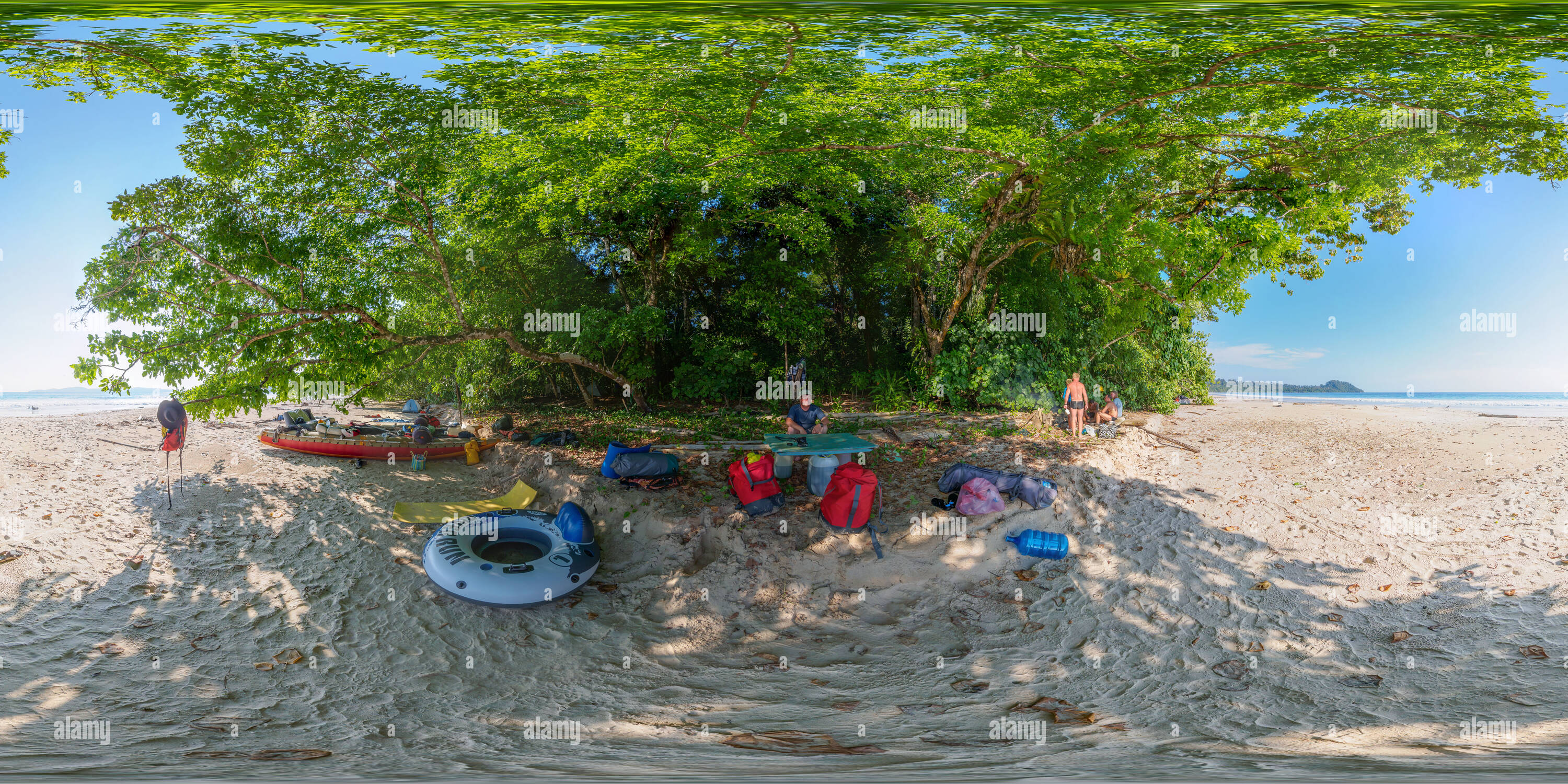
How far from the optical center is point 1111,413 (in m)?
6.70

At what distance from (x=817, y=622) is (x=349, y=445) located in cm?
470

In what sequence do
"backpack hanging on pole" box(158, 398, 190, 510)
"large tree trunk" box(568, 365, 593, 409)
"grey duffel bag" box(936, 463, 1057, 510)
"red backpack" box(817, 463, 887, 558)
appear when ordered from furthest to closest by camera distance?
"large tree trunk" box(568, 365, 593, 409)
"grey duffel bag" box(936, 463, 1057, 510)
"red backpack" box(817, 463, 887, 558)
"backpack hanging on pole" box(158, 398, 190, 510)

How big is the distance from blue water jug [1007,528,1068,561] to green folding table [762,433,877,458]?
170cm

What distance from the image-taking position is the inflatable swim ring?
3973 mm

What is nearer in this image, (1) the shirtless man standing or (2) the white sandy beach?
(2) the white sandy beach

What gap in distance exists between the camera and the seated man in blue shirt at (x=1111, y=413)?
21.7 ft

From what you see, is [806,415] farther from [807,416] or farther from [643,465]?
[643,465]

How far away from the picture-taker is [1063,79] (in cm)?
332

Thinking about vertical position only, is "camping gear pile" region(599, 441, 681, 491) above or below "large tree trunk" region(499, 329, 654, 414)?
below

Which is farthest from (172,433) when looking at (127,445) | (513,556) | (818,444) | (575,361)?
(818,444)

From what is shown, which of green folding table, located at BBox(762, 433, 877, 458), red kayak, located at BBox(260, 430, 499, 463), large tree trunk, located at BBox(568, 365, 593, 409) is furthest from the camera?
large tree trunk, located at BBox(568, 365, 593, 409)

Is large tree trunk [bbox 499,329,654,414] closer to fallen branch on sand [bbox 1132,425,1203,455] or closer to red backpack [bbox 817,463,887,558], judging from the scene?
red backpack [bbox 817,463,887,558]

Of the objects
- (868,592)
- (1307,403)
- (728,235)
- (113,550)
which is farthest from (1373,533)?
(113,550)

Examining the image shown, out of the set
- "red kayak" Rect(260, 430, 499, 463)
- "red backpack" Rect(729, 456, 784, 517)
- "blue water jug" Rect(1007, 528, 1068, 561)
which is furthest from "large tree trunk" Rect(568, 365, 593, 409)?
"blue water jug" Rect(1007, 528, 1068, 561)
